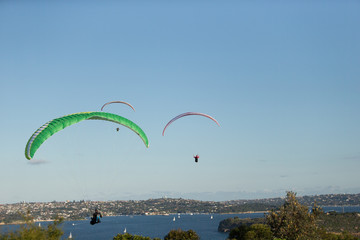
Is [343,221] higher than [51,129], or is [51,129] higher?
[51,129]

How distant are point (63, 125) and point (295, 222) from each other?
124 ft

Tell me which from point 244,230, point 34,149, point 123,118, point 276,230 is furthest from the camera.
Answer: point 244,230

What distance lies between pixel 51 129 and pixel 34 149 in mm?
1902

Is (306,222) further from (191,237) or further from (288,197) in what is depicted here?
(191,237)

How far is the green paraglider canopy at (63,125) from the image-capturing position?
27734 mm

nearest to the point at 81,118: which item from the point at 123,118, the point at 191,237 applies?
the point at 123,118

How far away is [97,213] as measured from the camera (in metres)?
30.0

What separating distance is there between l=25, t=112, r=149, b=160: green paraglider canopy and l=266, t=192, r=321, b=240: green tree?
3025 centimetres

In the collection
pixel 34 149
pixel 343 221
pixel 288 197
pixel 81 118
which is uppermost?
pixel 81 118

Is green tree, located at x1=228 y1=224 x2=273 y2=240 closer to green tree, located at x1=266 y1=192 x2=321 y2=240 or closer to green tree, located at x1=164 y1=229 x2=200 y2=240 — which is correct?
green tree, located at x1=164 y1=229 x2=200 y2=240

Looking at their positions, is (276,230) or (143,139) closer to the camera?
(143,139)

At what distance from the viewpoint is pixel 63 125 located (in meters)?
29.1

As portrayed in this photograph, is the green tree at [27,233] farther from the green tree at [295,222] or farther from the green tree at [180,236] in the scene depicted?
the green tree at [180,236]

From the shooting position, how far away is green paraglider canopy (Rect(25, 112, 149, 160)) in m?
27.7
